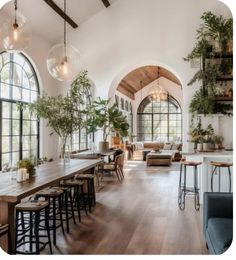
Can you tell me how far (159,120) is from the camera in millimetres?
18125

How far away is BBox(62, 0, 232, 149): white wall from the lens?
8.36 m

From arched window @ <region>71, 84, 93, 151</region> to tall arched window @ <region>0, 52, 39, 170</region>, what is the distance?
191 cm

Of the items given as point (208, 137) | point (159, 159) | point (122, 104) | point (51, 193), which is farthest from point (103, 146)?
point (122, 104)

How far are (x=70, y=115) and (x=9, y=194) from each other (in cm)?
307

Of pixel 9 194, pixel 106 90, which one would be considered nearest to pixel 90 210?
pixel 9 194

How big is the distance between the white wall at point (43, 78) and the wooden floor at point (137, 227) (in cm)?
187

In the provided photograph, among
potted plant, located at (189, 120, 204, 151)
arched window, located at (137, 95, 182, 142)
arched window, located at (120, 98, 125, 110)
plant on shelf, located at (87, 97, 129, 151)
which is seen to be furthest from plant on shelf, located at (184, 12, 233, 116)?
arched window, located at (137, 95, 182, 142)

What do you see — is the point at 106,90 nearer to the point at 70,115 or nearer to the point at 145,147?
the point at 70,115

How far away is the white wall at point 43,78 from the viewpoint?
771 cm

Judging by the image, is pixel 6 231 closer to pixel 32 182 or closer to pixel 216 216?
pixel 32 182

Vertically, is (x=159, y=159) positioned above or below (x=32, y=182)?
below

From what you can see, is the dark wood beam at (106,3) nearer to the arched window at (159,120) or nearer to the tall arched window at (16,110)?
the tall arched window at (16,110)

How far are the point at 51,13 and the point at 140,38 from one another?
2440 millimetres

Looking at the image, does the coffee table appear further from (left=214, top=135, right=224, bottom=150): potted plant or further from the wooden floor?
the wooden floor
